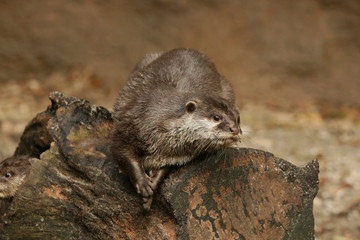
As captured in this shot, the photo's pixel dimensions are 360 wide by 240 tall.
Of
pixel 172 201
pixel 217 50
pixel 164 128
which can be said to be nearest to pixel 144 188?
pixel 172 201

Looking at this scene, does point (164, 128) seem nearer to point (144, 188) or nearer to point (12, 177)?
point (144, 188)

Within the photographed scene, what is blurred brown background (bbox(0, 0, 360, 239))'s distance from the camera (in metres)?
7.15

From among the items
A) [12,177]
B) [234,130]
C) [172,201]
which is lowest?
[172,201]

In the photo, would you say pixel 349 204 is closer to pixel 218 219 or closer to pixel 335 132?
pixel 335 132

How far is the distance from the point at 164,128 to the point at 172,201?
499 mm

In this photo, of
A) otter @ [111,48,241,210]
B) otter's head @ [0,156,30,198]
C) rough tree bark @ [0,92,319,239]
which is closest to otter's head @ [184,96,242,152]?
otter @ [111,48,241,210]

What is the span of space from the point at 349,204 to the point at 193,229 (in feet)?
8.98

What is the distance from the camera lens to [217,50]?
7324mm

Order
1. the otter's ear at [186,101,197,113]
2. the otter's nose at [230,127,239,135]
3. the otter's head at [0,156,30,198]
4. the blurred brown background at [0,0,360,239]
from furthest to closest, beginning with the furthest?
1. the blurred brown background at [0,0,360,239]
2. the otter's head at [0,156,30,198]
3. the otter's ear at [186,101,197,113]
4. the otter's nose at [230,127,239,135]

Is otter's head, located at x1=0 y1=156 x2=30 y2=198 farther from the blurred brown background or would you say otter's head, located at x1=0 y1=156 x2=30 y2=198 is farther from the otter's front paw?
the blurred brown background

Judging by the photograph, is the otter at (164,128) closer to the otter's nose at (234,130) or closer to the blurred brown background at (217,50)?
the otter's nose at (234,130)

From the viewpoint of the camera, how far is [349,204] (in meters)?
5.43

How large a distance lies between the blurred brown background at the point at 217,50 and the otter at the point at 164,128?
3.31 meters

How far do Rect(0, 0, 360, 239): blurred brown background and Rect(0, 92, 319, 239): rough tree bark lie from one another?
341 centimetres
